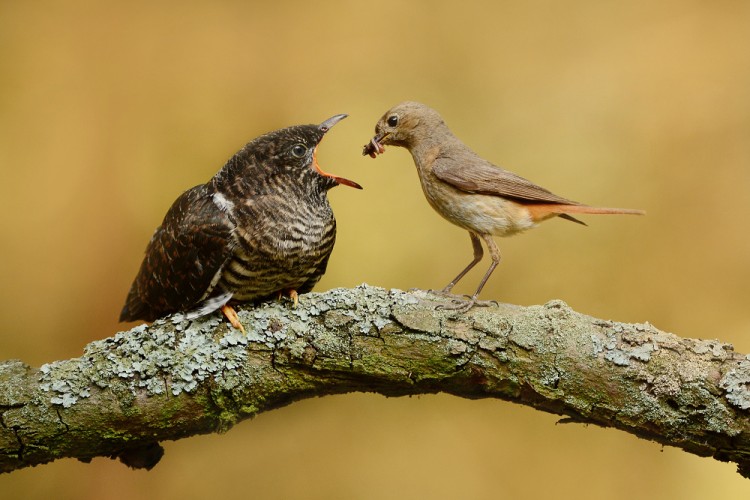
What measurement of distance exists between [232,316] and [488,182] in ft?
2.45

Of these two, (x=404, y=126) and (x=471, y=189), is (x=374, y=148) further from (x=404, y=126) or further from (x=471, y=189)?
(x=471, y=189)

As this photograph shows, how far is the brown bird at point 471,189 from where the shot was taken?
1.93 meters

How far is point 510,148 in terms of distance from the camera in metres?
2.91

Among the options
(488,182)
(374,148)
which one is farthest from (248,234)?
(488,182)

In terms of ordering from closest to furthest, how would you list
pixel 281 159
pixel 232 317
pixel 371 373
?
pixel 371 373
pixel 232 317
pixel 281 159

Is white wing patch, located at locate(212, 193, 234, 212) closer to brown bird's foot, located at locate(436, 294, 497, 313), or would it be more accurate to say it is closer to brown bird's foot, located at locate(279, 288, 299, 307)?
brown bird's foot, located at locate(279, 288, 299, 307)

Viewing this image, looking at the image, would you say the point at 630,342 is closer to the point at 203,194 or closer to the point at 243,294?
the point at 243,294

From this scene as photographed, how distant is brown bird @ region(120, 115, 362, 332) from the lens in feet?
6.20

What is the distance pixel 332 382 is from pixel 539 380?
1.64 ft

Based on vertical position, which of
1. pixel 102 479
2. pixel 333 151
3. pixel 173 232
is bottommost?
pixel 102 479

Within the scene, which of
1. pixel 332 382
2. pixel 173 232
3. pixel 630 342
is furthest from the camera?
pixel 173 232

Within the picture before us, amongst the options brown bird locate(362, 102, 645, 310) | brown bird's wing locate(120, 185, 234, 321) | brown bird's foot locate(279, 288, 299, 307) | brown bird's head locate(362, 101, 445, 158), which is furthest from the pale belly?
brown bird's wing locate(120, 185, 234, 321)

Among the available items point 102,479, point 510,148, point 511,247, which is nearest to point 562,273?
point 511,247

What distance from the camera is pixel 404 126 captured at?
80.4 inches
